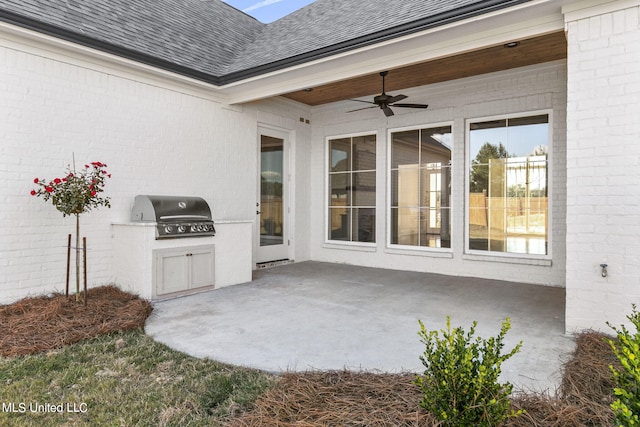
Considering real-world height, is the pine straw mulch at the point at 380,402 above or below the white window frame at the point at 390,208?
below

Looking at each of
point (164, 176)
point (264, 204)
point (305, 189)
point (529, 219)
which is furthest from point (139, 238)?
point (529, 219)

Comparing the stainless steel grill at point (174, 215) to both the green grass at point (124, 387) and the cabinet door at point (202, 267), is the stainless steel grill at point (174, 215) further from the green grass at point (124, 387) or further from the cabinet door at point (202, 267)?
the green grass at point (124, 387)

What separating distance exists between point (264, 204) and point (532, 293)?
4588mm

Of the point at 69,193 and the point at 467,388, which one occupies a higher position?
the point at 69,193

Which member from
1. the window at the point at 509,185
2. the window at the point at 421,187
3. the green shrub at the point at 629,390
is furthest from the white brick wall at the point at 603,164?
the window at the point at 421,187

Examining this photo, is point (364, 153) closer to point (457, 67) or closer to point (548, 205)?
point (457, 67)

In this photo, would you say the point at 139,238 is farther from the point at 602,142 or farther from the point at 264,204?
the point at 602,142

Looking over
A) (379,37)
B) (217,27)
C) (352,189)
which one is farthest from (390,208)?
(217,27)

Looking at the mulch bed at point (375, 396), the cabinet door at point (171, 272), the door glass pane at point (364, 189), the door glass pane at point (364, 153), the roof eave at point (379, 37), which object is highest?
the roof eave at point (379, 37)

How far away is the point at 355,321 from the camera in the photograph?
145 inches

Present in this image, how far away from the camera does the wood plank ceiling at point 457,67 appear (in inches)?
190

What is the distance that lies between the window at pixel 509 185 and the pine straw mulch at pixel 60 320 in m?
4.93

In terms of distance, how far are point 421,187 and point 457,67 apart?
6.59ft

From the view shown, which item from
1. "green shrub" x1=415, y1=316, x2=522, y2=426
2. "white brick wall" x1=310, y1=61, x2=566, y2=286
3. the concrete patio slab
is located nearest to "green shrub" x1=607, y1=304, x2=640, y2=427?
"green shrub" x1=415, y1=316, x2=522, y2=426
